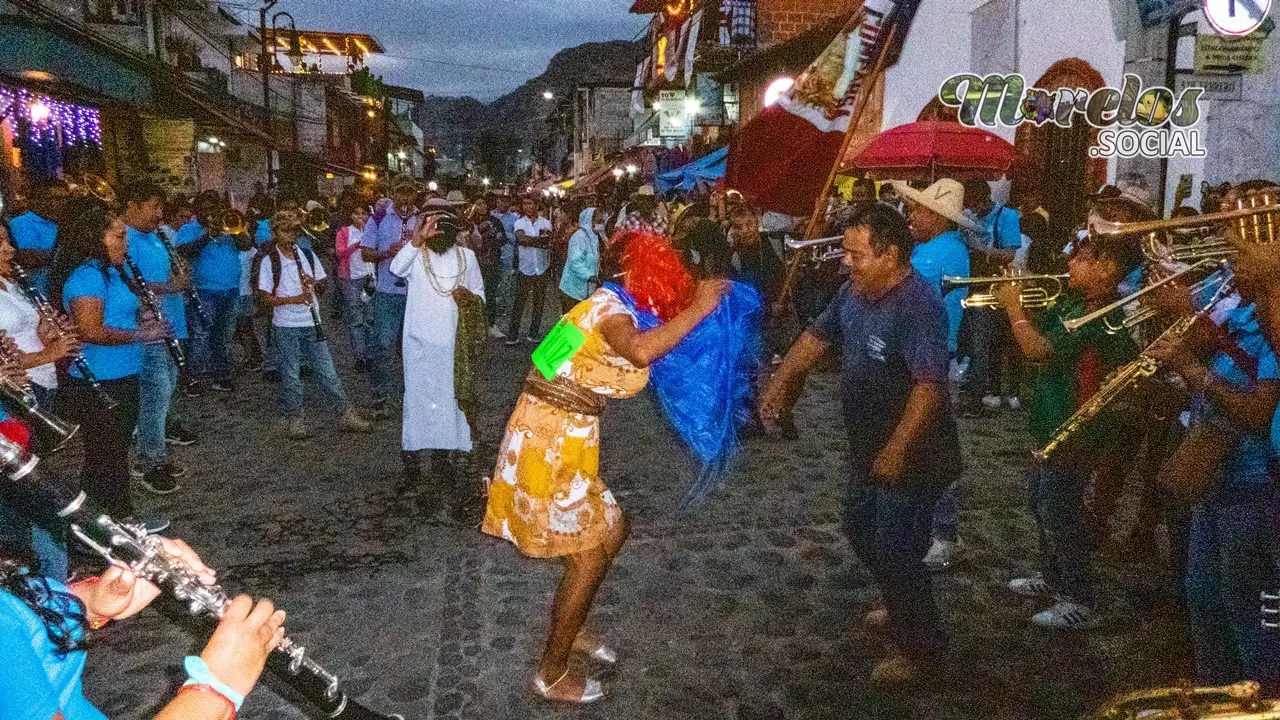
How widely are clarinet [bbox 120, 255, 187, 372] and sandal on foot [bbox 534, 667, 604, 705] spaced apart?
3382mm

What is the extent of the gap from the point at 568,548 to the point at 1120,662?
8.23ft

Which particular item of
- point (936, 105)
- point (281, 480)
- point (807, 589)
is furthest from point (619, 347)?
point (936, 105)

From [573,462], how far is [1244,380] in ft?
7.49

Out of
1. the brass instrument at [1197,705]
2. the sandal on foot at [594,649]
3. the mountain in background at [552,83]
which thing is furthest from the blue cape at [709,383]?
the mountain in background at [552,83]

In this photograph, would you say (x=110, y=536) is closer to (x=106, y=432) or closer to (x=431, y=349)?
(x=106, y=432)

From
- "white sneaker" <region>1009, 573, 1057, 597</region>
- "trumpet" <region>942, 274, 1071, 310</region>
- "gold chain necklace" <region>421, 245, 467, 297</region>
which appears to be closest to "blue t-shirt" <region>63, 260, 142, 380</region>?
"gold chain necklace" <region>421, 245, 467, 297</region>

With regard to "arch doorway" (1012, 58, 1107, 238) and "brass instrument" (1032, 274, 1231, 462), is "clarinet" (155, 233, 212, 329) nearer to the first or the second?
"brass instrument" (1032, 274, 1231, 462)

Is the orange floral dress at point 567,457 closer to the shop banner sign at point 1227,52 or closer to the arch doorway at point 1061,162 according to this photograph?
the arch doorway at point 1061,162

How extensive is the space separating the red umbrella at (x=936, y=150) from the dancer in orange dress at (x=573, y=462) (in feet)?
21.5

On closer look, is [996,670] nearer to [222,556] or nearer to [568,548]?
[568,548]

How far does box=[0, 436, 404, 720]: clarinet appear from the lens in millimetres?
1430

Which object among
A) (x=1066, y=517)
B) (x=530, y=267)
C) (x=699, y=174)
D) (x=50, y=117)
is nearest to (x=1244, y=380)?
(x=1066, y=517)

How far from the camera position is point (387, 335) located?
7.84 m

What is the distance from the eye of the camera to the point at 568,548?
11.1ft
